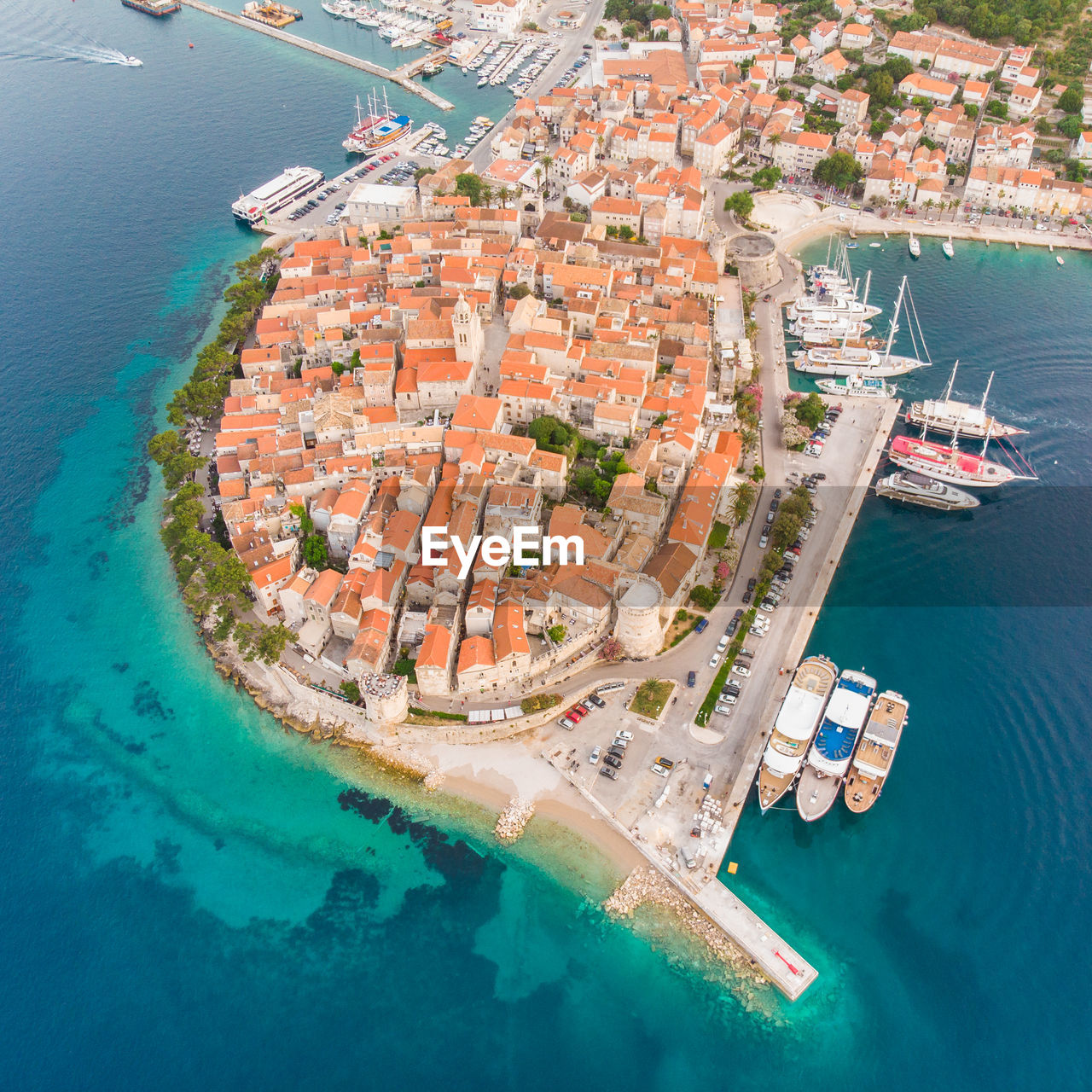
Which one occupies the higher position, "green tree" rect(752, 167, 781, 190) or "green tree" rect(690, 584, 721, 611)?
"green tree" rect(752, 167, 781, 190)

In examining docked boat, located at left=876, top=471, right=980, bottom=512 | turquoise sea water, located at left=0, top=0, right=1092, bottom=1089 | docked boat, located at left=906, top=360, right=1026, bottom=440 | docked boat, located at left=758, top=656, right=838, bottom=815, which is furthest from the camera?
docked boat, located at left=906, top=360, right=1026, bottom=440

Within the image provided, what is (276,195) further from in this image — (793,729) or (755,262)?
(793,729)

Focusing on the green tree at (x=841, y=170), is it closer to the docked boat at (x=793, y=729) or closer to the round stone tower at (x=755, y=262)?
the round stone tower at (x=755, y=262)

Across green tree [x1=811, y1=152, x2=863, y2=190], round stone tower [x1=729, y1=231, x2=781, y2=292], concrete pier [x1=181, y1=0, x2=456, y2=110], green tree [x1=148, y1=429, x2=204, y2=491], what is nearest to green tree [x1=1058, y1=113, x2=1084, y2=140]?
green tree [x1=811, y1=152, x2=863, y2=190]

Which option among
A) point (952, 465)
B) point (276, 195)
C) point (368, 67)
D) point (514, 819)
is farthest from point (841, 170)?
point (514, 819)

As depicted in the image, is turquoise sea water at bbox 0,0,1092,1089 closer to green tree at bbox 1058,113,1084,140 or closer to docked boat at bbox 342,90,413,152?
green tree at bbox 1058,113,1084,140

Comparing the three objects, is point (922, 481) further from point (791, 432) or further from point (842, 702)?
point (842, 702)
